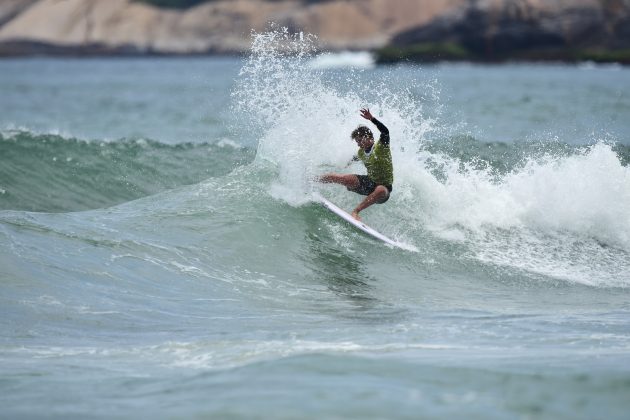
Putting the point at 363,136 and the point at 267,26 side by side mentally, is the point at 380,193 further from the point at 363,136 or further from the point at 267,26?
the point at 267,26

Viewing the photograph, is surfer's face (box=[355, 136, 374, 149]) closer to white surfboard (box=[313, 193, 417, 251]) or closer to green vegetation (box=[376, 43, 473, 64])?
white surfboard (box=[313, 193, 417, 251])

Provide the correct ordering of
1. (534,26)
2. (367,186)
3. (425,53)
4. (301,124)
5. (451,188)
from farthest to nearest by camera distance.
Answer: (425,53), (534,26), (301,124), (451,188), (367,186)

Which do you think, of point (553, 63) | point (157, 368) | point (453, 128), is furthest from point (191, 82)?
point (157, 368)

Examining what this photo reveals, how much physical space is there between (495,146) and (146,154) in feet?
25.1

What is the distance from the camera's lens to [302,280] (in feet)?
40.7

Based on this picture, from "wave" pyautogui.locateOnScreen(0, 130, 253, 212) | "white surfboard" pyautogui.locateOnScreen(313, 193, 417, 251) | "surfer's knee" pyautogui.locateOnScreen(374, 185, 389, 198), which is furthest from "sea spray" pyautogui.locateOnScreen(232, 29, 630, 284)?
"wave" pyautogui.locateOnScreen(0, 130, 253, 212)

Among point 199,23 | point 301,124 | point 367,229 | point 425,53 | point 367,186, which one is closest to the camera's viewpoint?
point 367,229

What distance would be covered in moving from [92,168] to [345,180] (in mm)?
7211

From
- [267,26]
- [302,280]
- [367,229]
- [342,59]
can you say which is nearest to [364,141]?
[367,229]

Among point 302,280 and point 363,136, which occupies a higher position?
point 363,136

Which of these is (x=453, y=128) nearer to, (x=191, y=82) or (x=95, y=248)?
(x=95, y=248)

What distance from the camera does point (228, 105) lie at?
1538 inches

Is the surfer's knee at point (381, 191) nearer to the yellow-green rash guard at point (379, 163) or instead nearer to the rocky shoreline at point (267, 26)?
Result: the yellow-green rash guard at point (379, 163)

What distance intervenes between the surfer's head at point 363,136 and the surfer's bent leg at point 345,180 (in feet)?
1.92
